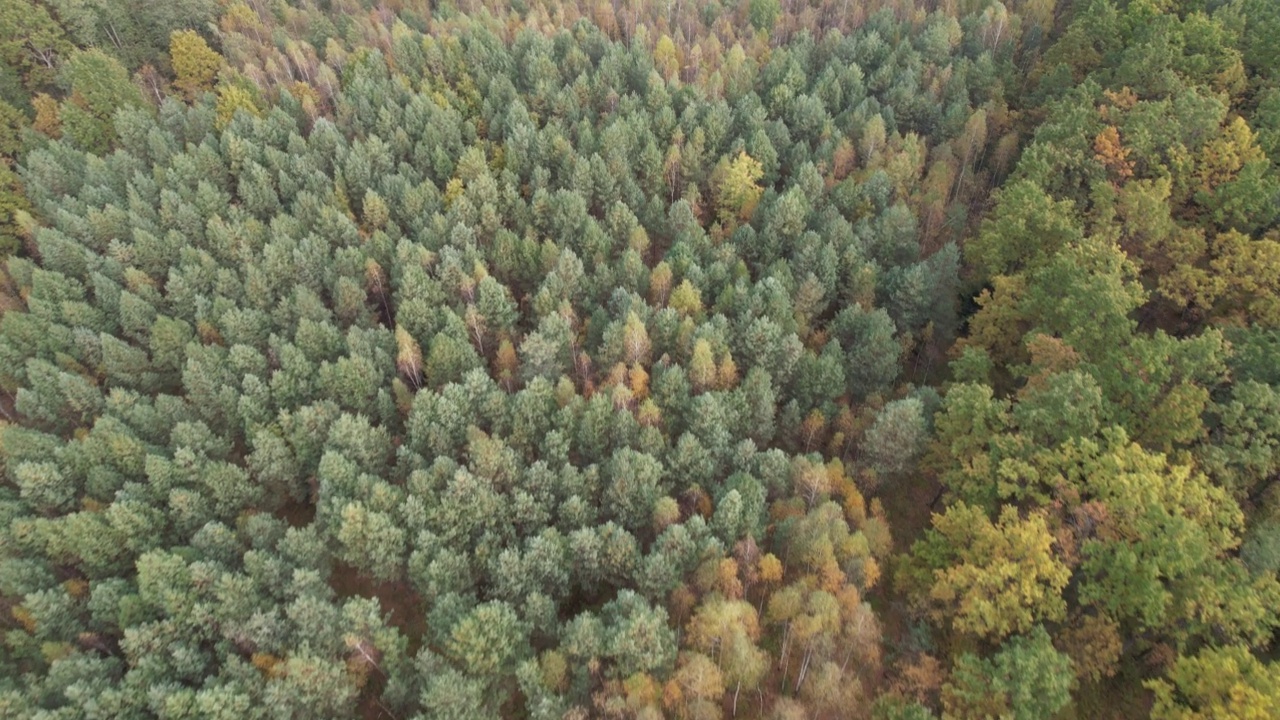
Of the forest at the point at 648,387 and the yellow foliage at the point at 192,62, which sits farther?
the yellow foliage at the point at 192,62

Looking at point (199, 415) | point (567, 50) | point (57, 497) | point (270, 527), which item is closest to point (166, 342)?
point (199, 415)

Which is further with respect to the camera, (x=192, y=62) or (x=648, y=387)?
(x=192, y=62)

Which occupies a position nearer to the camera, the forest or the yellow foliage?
Result: the forest

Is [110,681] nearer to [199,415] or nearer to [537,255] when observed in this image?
[199,415]

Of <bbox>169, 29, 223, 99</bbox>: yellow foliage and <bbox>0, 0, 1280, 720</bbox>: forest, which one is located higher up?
<bbox>169, 29, 223, 99</bbox>: yellow foliage

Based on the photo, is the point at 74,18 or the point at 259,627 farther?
the point at 74,18

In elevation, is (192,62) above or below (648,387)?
above

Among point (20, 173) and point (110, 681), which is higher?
point (20, 173)

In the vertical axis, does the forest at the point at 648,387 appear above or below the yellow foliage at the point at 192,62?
below
